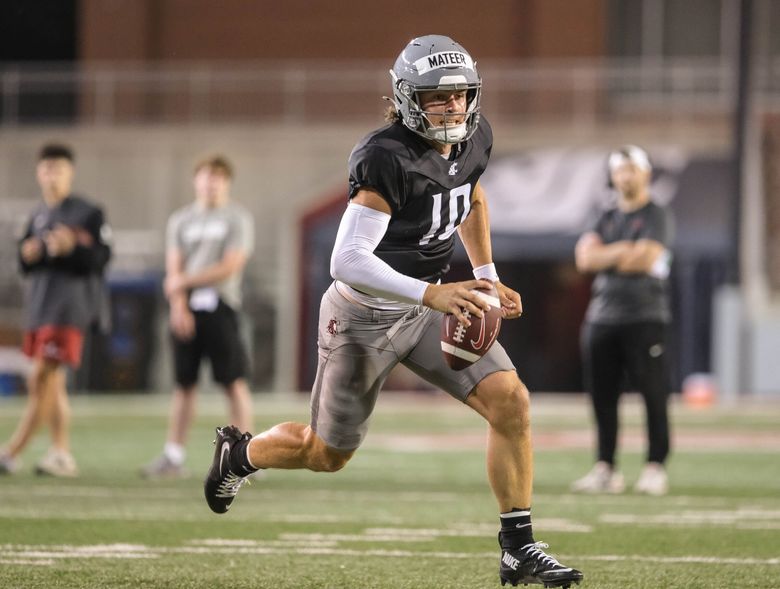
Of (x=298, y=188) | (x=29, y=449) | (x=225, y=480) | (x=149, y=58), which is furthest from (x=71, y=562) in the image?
(x=149, y=58)

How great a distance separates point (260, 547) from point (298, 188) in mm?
17949

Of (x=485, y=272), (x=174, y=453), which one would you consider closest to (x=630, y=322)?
(x=174, y=453)

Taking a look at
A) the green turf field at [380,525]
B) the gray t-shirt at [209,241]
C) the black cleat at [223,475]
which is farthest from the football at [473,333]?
the gray t-shirt at [209,241]

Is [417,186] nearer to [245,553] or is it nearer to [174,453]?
[245,553]

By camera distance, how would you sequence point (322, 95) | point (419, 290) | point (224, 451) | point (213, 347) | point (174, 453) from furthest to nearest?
point (322, 95) < point (213, 347) < point (174, 453) < point (224, 451) < point (419, 290)

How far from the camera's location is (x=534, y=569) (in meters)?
5.05

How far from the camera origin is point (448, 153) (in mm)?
5371

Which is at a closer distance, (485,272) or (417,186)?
(417,186)

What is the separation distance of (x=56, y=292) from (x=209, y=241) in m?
0.98

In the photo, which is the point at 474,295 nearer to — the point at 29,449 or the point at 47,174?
the point at 47,174

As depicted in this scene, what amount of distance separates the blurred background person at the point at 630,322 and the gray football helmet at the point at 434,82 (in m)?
3.65

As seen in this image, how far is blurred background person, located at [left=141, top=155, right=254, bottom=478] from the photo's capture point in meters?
9.42

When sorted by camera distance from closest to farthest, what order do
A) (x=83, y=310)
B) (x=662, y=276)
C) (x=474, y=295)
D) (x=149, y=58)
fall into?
1. (x=474, y=295)
2. (x=662, y=276)
3. (x=83, y=310)
4. (x=149, y=58)

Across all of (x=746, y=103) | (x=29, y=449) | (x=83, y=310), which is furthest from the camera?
(x=746, y=103)
